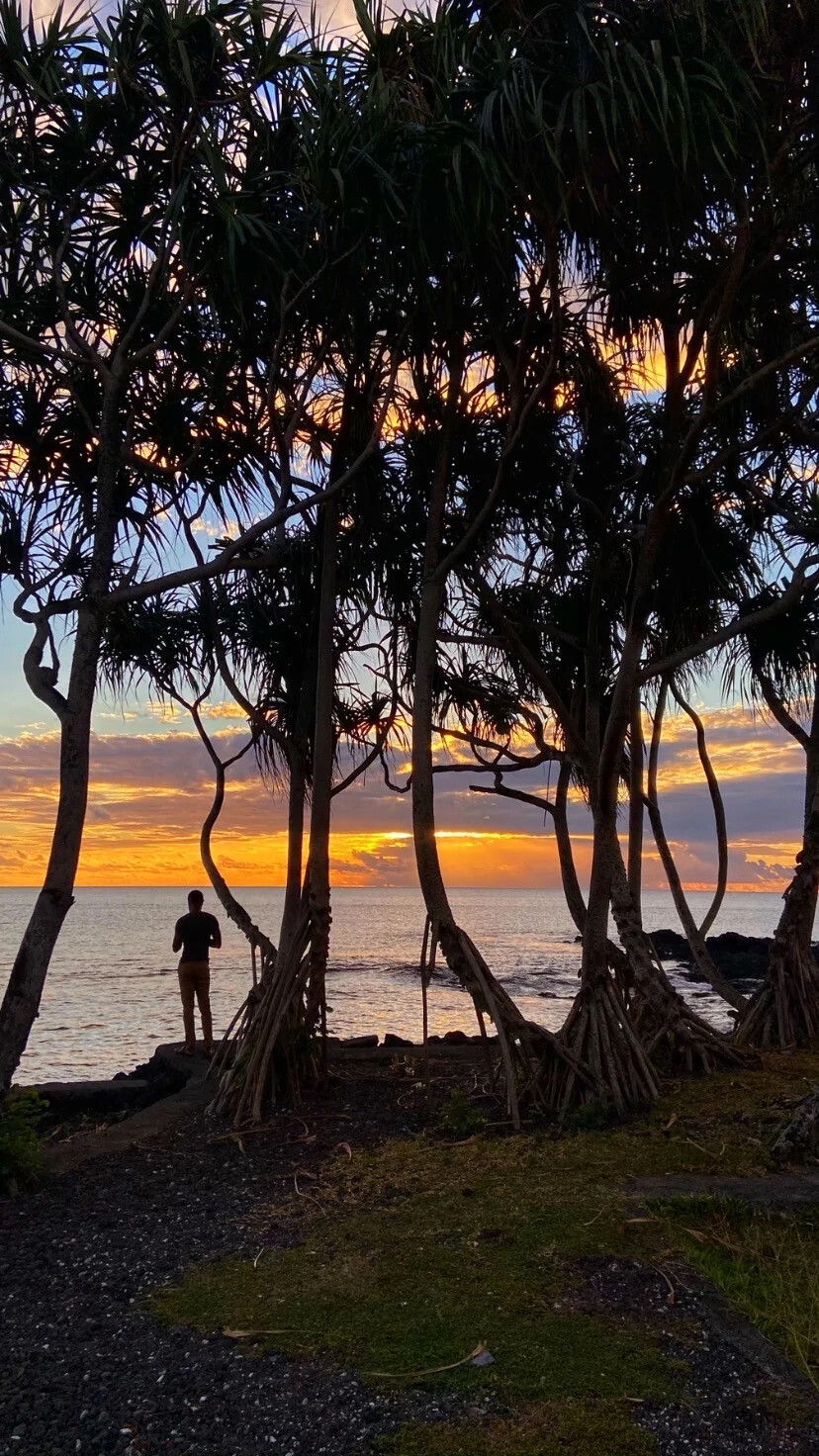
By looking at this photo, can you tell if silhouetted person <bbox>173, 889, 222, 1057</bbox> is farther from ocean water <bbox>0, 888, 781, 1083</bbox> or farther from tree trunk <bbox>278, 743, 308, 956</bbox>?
ocean water <bbox>0, 888, 781, 1083</bbox>

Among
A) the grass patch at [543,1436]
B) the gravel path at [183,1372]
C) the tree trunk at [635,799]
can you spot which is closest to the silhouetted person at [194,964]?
the tree trunk at [635,799]

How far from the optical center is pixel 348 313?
6301mm

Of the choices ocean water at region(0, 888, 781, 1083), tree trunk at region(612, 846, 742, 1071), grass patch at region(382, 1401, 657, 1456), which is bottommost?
ocean water at region(0, 888, 781, 1083)

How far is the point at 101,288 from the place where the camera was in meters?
6.30

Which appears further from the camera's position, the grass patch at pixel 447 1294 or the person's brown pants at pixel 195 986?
the person's brown pants at pixel 195 986

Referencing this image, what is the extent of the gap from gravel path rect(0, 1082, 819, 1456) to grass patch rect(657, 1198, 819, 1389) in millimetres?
184

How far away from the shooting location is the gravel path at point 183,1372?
9.78 feet

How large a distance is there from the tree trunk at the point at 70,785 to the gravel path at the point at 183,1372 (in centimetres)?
96

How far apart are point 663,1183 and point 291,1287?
1834 millimetres

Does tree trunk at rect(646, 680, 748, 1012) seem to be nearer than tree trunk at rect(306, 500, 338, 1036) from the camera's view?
No

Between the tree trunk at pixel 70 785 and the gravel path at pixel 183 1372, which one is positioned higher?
the tree trunk at pixel 70 785

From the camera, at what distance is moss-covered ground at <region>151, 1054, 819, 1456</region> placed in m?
3.16

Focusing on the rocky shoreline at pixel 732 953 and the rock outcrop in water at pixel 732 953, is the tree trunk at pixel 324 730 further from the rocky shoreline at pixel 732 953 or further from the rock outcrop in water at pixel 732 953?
the rock outcrop in water at pixel 732 953

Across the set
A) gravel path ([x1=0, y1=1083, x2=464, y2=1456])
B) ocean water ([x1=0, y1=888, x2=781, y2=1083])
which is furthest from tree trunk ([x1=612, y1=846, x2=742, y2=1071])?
ocean water ([x1=0, y1=888, x2=781, y2=1083])
